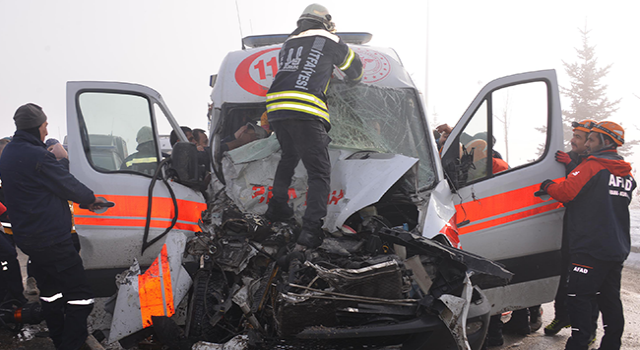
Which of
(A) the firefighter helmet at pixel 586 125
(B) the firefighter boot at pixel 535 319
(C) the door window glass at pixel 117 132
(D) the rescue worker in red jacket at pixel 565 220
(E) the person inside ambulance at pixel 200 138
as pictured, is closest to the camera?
(C) the door window glass at pixel 117 132

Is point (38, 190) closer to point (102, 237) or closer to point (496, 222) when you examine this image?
point (102, 237)

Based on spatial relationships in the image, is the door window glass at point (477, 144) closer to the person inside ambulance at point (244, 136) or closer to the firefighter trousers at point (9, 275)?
the person inside ambulance at point (244, 136)

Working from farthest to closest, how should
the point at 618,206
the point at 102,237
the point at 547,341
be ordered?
1. the point at 547,341
2. the point at 618,206
3. the point at 102,237

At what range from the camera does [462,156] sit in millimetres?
3730

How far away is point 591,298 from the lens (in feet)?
11.6

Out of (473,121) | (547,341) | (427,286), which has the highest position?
(473,121)

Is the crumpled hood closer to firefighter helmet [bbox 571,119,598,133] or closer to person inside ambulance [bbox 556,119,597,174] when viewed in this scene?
person inside ambulance [bbox 556,119,597,174]

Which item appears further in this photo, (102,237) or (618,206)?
(618,206)

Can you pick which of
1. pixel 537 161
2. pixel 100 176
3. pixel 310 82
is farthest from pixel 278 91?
pixel 537 161

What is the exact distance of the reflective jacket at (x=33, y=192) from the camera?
322cm

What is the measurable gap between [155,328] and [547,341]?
3777mm

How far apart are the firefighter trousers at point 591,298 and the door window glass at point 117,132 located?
3.77 metres

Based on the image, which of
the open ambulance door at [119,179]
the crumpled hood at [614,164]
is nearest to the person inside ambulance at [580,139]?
the crumpled hood at [614,164]

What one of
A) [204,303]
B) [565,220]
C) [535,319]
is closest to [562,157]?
[565,220]
